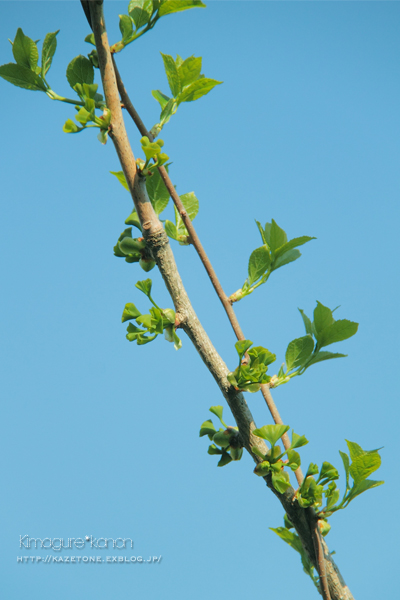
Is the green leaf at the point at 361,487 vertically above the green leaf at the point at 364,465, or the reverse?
the green leaf at the point at 364,465

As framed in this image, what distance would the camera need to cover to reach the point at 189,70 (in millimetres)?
492

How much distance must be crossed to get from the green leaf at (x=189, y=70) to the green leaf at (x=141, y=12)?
2.1 inches

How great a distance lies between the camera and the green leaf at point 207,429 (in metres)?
0.51

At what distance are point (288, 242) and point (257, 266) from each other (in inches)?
1.7

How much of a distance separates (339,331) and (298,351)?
0.05 metres

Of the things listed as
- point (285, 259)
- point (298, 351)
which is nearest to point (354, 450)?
point (298, 351)

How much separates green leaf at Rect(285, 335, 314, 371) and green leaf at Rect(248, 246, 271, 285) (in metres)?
0.08

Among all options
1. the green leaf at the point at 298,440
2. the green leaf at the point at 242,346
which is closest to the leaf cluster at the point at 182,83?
the green leaf at the point at 242,346

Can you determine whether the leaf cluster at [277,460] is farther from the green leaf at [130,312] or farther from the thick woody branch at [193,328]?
the green leaf at [130,312]

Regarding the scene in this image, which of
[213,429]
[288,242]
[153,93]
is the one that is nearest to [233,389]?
[213,429]

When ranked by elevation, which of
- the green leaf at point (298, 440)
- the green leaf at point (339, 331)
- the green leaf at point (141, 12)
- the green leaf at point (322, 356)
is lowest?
the green leaf at point (298, 440)

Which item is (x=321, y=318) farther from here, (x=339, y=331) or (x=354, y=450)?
(x=354, y=450)

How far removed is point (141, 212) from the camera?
488 mm

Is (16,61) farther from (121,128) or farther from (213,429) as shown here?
(213,429)
